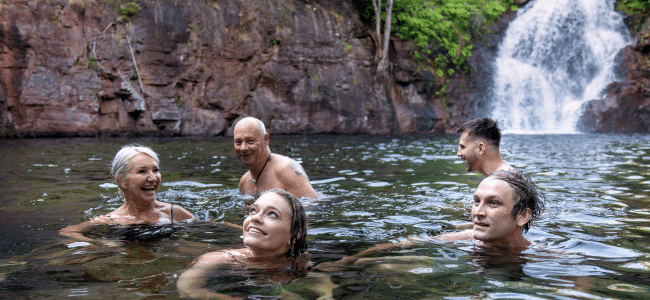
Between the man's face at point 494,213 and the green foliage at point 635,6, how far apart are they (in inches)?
1304

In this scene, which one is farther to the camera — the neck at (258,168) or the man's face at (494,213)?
the neck at (258,168)

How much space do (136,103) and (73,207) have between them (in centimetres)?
1757

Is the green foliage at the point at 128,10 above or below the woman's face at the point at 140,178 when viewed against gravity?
above

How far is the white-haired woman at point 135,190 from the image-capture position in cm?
518

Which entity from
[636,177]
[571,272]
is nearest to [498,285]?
[571,272]

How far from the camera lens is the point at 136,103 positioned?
23.4 metres

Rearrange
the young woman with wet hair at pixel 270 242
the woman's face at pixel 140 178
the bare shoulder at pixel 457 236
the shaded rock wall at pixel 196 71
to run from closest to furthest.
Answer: the young woman with wet hair at pixel 270 242, the bare shoulder at pixel 457 236, the woman's face at pixel 140 178, the shaded rock wall at pixel 196 71

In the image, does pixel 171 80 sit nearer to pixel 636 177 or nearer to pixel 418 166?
pixel 418 166

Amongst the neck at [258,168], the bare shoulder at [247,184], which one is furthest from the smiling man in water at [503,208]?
the bare shoulder at [247,184]

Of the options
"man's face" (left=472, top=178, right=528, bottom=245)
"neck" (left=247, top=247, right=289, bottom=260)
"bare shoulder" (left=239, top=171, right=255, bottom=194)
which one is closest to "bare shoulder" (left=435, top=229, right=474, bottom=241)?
"man's face" (left=472, top=178, right=528, bottom=245)

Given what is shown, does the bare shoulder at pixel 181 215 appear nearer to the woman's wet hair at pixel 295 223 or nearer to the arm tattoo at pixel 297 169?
the arm tattoo at pixel 297 169

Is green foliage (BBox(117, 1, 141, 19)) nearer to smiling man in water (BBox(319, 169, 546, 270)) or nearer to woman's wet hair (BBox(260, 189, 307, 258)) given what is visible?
woman's wet hair (BBox(260, 189, 307, 258))

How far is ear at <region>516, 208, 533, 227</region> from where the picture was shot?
4258 mm

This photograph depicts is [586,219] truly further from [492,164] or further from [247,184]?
[247,184]
